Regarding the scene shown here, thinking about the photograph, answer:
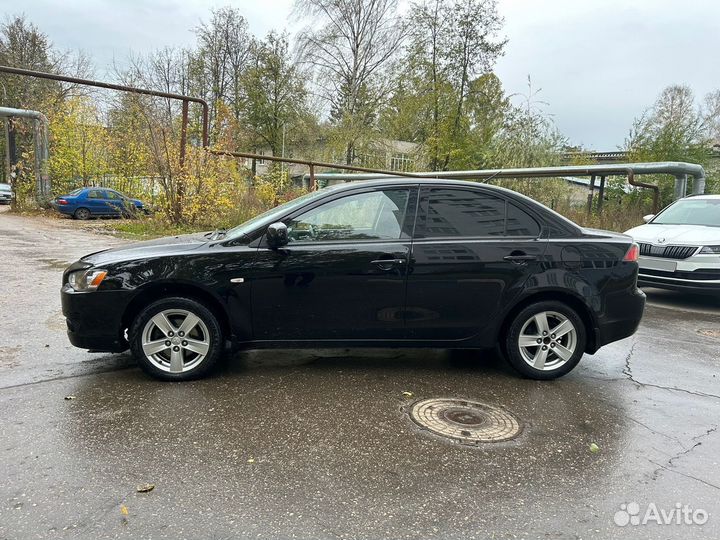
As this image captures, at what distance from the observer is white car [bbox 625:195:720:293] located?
7117 millimetres

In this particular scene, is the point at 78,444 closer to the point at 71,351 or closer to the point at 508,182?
the point at 71,351

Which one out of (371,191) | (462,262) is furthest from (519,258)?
(371,191)

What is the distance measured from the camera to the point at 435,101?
74.2 ft

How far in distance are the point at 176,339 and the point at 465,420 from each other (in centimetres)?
230

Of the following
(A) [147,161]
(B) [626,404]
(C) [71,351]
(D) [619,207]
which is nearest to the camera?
(B) [626,404]

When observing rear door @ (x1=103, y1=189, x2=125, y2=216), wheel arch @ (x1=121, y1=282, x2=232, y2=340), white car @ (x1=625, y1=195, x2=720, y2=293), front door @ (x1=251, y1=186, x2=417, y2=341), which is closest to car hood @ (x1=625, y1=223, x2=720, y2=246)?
white car @ (x1=625, y1=195, x2=720, y2=293)

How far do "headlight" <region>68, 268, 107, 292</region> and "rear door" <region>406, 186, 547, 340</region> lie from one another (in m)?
2.41

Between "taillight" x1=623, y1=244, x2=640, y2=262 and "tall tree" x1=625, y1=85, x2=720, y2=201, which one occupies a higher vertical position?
"tall tree" x1=625, y1=85, x2=720, y2=201

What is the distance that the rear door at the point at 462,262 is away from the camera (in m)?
4.11

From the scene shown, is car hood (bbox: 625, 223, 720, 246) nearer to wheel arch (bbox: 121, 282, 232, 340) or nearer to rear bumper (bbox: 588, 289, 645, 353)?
rear bumper (bbox: 588, 289, 645, 353)

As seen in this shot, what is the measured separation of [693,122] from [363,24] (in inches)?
806

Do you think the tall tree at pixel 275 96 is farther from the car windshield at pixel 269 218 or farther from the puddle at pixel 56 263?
the car windshield at pixel 269 218

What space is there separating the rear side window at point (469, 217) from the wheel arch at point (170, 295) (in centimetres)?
176

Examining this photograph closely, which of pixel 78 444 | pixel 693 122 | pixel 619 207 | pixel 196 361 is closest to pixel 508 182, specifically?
pixel 619 207
